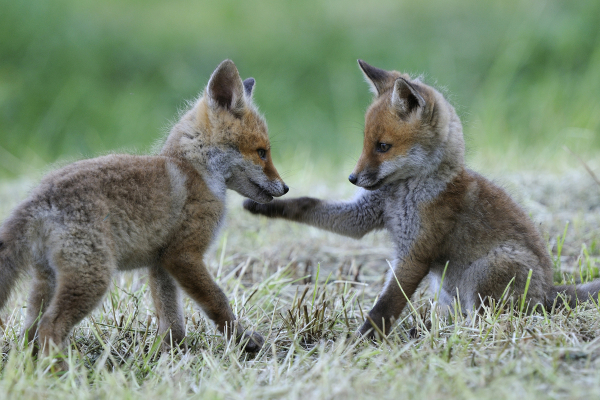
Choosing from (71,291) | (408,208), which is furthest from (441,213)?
(71,291)

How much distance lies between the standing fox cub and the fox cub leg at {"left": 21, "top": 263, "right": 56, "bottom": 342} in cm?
209

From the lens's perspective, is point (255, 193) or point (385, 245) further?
point (385, 245)

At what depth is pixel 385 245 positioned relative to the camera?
637 centimetres

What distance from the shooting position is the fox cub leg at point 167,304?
4102 millimetres

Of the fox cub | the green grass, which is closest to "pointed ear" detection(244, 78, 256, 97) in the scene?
the fox cub

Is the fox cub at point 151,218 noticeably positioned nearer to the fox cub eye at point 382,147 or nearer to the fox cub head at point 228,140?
the fox cub head at point 228,140

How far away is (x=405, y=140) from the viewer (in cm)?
434

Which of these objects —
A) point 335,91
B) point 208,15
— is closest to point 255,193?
point 335,91

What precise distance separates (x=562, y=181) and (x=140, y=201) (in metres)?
5.56

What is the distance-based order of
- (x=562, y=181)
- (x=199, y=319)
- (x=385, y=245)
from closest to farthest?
(x=199, y=319)
(x=385, y=245)
(x=562, y=181)

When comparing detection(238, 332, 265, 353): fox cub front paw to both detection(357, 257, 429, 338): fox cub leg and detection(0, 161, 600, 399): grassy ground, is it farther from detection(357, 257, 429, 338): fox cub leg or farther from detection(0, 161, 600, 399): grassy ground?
detection(357, 257, 429, 338): fox cub leg

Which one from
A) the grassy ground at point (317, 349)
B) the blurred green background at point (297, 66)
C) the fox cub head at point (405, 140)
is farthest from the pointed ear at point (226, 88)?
the blurred green background at point (297, 66)

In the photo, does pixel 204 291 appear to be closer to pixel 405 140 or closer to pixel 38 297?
pixel 38 297

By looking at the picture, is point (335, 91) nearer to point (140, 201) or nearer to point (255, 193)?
point (255, 193)
